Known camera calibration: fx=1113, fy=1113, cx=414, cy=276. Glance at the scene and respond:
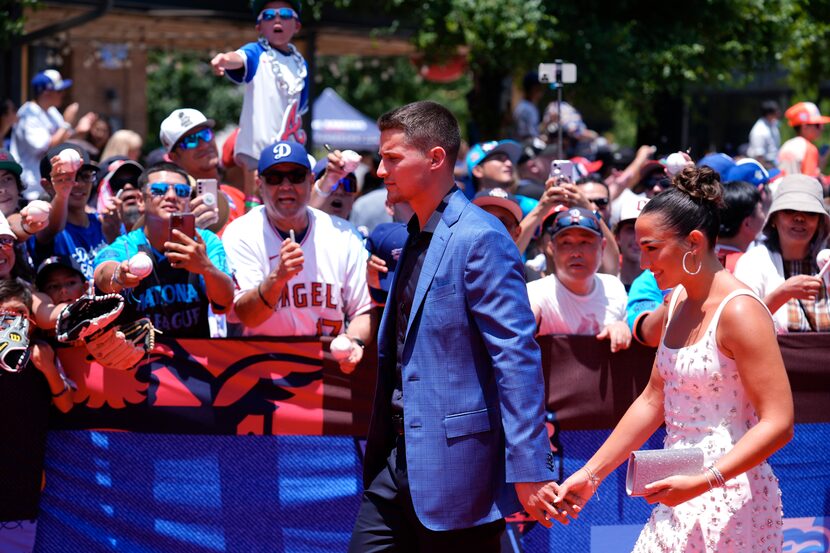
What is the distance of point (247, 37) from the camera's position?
14539 mm

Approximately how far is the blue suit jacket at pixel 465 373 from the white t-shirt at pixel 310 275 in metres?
1.81

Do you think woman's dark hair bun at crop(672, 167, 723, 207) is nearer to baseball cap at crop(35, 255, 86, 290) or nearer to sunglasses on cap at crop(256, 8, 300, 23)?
baseball cap at crop(35, 255, 86, 290)

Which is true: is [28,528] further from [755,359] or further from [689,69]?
[689,69]

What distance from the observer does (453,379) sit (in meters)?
3.74

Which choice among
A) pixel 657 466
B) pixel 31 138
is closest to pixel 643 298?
pixel 657 466

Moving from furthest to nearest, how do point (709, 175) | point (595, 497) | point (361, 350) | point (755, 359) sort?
point (595, 497) → point (361, 350) → point (709, 175) → point (755, 359)

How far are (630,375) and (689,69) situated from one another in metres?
7.14

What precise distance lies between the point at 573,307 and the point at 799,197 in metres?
1.34

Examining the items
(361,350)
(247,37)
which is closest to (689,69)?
A: (247,37)

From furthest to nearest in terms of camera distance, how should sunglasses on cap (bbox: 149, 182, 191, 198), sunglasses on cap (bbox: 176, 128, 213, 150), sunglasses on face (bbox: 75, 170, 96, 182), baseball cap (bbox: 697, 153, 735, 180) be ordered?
baseball cap (bbox: 697, 153, 735, 180)
sunglasses on cap (bbox: 176, 128, 213, 150)
sunglasses on face (bbox: 75, 170, 96, 182)
sunglasses on cap (bbox: 149, 182, 191, 198)

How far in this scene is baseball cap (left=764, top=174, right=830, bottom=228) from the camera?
5.76 metres

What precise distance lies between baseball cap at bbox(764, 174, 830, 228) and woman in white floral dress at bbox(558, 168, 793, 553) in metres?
1.92

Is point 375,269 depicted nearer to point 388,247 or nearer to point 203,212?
point 388,247

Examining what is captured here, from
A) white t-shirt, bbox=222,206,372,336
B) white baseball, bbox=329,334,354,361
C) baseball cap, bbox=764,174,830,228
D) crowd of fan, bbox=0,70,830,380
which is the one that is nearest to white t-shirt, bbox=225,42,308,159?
crowd of fan, bbox=0,70,830,380
